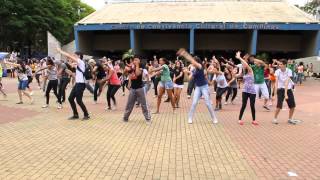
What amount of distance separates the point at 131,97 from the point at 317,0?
145ft

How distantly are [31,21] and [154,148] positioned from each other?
41.0m

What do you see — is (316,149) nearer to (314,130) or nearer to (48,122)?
(314,130)

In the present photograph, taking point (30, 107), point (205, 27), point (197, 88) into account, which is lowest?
point (30, 107)

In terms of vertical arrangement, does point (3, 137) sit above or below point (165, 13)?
below

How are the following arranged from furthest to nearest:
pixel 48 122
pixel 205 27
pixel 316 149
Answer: pixel 205 27
pixel 48 122
pixel 316 149

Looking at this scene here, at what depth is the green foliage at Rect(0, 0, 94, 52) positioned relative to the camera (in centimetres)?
4416

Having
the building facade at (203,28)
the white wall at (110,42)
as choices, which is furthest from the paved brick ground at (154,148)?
the white wall at (110,42)

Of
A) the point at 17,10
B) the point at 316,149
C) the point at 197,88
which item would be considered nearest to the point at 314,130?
the point at 316,149

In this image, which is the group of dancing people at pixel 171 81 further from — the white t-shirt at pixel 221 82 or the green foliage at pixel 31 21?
the green foliage at pixel 31 21

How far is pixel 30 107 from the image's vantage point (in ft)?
42.3

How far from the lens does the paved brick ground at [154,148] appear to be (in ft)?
19.1

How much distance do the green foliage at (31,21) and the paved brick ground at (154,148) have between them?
3564 cm

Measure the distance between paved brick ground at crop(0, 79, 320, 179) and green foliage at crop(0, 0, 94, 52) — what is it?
3564 centimetres

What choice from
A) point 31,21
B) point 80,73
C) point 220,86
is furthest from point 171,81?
point 31,21
